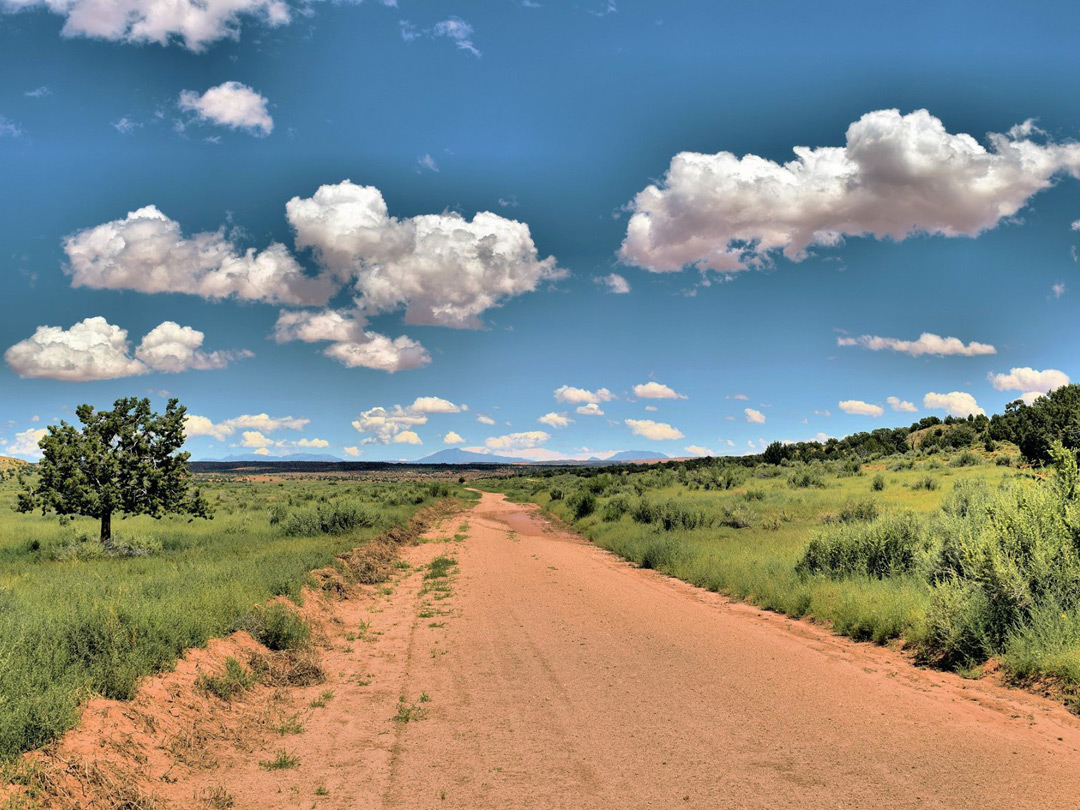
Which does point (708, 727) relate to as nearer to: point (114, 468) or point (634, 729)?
point (634, 729)

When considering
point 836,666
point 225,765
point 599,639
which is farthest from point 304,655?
point 836,666

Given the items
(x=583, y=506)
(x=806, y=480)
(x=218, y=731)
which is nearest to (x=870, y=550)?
(x=218, y=731)

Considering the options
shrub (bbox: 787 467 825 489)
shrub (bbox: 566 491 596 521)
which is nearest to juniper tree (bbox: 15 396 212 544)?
shrub (bbox: 566 491 596 521)

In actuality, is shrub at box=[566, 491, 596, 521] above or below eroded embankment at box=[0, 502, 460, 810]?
below

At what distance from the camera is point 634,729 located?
6496mm

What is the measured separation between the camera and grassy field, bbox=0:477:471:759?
18.0 ft

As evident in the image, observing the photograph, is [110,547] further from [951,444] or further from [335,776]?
[951,444]

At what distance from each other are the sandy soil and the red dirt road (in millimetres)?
25

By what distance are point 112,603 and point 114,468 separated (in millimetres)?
11304

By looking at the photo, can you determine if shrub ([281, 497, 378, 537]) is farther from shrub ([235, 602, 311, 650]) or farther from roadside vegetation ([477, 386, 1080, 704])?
shrub ([235, 602, 311, 650])

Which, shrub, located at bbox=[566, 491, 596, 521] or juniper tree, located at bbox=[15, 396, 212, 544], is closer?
juniper tree, located at bbox=[15, 396, 212, 544]

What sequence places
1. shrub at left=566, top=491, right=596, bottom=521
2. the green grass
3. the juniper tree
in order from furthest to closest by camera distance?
1. shrub at left=566, top=491, right=596, bottom=521
2. the juniper tree
3. the green grass

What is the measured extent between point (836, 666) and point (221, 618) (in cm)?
910

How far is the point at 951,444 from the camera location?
6112 cm
